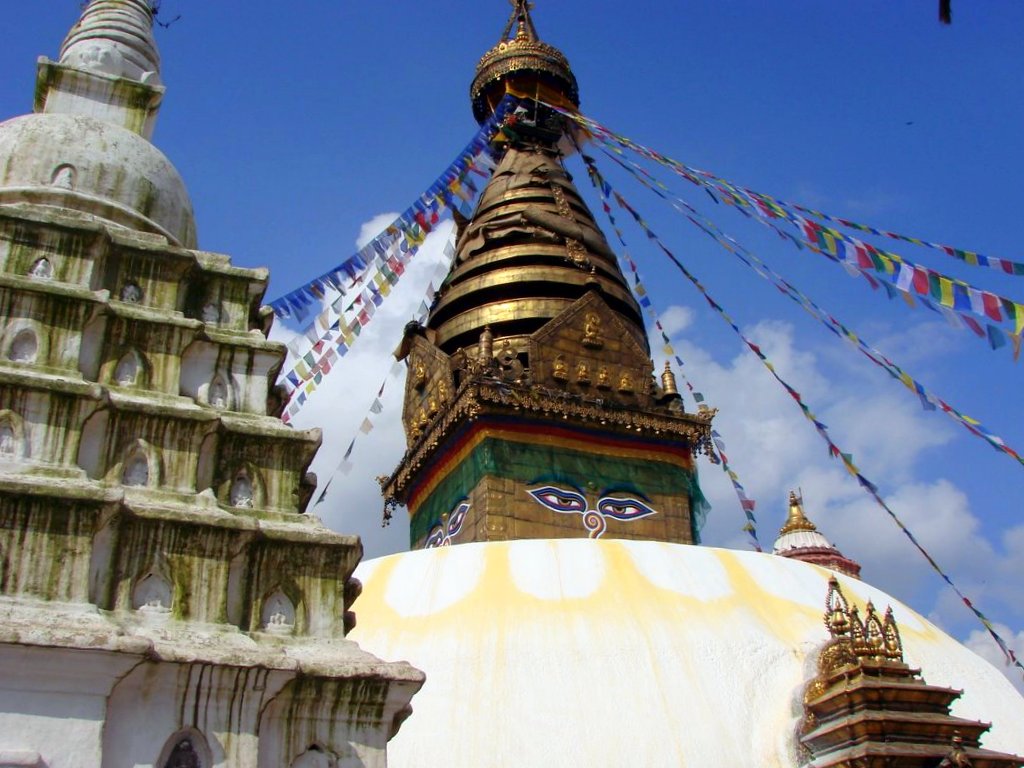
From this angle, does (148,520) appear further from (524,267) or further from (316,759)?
(524,267)

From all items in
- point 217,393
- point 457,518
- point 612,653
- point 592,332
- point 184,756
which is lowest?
point 184,756

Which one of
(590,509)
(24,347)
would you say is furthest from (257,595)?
(590,509)

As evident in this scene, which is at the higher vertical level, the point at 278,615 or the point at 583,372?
the point at 583,372

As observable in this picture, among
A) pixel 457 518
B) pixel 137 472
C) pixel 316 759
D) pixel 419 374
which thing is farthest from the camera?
pixel 419 374

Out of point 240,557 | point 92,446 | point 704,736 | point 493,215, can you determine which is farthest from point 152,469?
point 493,215

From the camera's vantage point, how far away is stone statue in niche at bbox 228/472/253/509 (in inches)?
259

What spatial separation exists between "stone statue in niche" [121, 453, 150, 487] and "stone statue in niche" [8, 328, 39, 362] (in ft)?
3.25

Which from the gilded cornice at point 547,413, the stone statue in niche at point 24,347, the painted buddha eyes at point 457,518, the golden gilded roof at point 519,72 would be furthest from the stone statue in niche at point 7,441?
the golden gilded roof at point 519,72

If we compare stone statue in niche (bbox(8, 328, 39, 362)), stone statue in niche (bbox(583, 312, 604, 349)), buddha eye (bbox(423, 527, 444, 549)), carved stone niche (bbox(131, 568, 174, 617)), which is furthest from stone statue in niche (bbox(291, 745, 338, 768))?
stone statue in niche (bbox(583, 312, 604, 349))

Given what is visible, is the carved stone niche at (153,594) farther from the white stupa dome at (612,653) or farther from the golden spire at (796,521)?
the golden spire at (796,521)

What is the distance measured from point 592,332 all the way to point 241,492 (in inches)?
464

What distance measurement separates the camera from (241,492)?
662 cm

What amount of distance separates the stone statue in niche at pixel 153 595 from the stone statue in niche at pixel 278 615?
1.92 ft

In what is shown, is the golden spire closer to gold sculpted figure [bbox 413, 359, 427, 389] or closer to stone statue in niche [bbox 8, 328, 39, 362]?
gold sculpted figure [bbox 413, 359, 427, 389]
